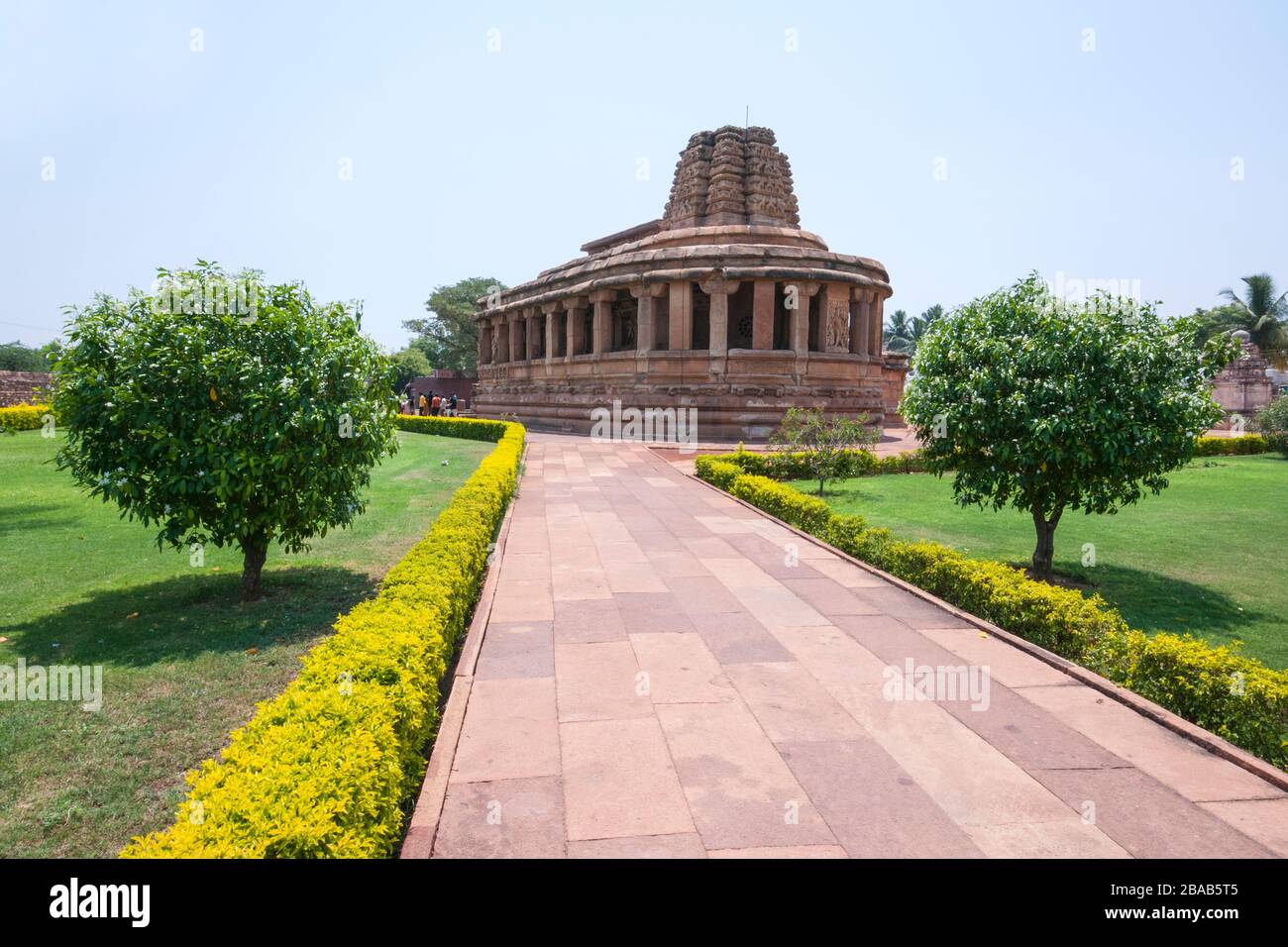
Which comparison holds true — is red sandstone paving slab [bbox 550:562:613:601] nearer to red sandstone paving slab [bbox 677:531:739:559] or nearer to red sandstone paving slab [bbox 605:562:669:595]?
red sandstone paving slab [bbox 605:562:669:595]

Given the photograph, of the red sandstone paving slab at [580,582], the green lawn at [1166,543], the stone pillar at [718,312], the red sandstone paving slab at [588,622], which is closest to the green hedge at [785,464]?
the green lawn at [1166,543]

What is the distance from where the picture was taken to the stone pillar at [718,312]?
28.1 meters

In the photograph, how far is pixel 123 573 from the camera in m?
9.46

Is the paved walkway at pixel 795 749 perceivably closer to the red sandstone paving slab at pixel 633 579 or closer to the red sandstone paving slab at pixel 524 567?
the red sandstone paving slab at pixel 633 579

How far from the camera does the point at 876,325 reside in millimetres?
32188

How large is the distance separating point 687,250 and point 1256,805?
87.7 ft

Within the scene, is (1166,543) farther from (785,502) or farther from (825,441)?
(825,441)

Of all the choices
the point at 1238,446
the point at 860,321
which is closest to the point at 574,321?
the point at 860,321

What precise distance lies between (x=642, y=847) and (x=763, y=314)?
26.1m

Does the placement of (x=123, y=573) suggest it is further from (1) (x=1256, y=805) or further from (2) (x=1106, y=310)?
(2) (x=1106, y=310)

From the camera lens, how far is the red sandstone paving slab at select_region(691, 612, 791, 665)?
19.6ft

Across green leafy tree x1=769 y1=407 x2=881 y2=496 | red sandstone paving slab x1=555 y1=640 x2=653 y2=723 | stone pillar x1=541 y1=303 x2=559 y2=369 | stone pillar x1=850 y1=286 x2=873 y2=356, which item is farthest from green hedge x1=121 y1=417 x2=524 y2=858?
stone pillar x1=541 y1=303 x2=559 y2=369

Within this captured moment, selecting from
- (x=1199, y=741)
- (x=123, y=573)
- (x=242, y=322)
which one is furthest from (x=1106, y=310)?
(x=123, y=573)

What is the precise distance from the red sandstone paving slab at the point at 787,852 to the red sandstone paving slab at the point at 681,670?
1.69m
